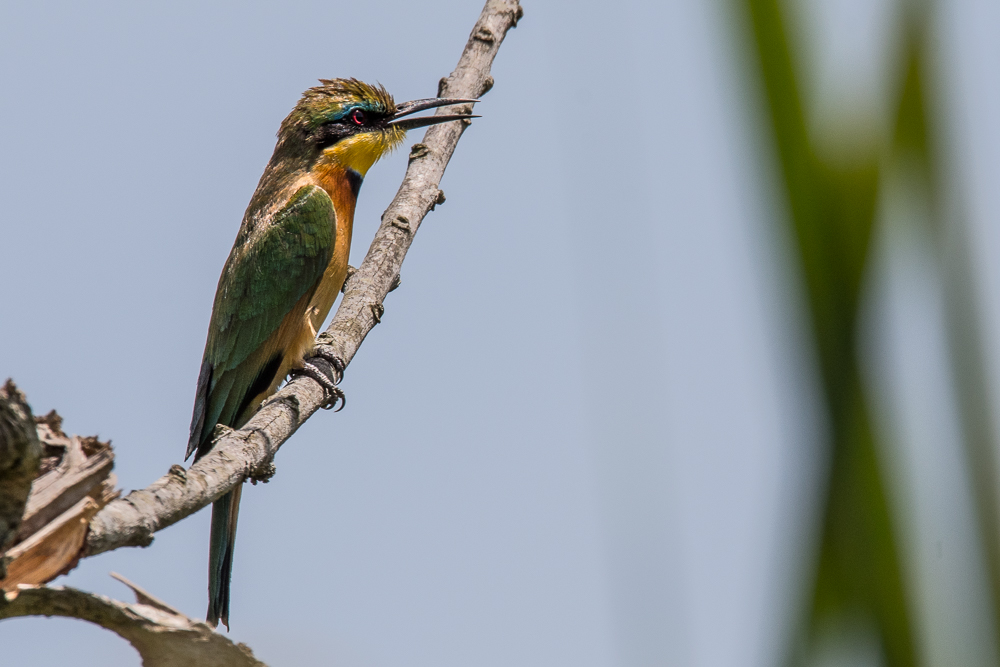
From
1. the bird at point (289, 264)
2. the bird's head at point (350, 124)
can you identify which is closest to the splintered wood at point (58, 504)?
the bird at point (289, 264)

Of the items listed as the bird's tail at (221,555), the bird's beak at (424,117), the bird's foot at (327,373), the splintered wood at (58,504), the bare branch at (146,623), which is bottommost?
the bare branch at (146,623)

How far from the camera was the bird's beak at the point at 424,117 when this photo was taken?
4.14 m

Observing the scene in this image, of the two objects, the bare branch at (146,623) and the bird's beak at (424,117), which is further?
the bird's beak at (424,117)

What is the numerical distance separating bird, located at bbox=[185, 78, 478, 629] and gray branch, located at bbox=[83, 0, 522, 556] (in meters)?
0.13

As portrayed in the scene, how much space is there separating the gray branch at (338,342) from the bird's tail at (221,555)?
69 cm

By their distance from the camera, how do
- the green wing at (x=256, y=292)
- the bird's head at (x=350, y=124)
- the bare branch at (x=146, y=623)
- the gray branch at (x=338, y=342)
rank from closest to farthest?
the bare branch at (x=146, y=623)
the gray branch at (x=338, y=342)
the green wing at (x=256, y=292)
the bird's head at (x=350, y=124)

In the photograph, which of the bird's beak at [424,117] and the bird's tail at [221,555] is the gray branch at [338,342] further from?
the bird's tail at [221,555]

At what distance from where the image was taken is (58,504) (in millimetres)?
1530

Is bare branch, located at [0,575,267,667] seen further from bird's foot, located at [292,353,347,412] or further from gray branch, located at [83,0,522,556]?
bird's foot, located at [292,353,347,412]

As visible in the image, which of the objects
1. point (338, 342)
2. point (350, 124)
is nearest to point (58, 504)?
point (338, 342)

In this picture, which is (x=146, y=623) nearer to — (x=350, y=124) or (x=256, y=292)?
(x=256, y=292)

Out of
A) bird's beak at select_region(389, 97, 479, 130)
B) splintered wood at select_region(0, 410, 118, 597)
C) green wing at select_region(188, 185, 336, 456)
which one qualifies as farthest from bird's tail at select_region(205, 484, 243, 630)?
splintered wood at select_region(0, 410, 118, 597)

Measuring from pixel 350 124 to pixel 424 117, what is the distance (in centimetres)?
86

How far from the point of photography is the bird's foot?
146 inches
